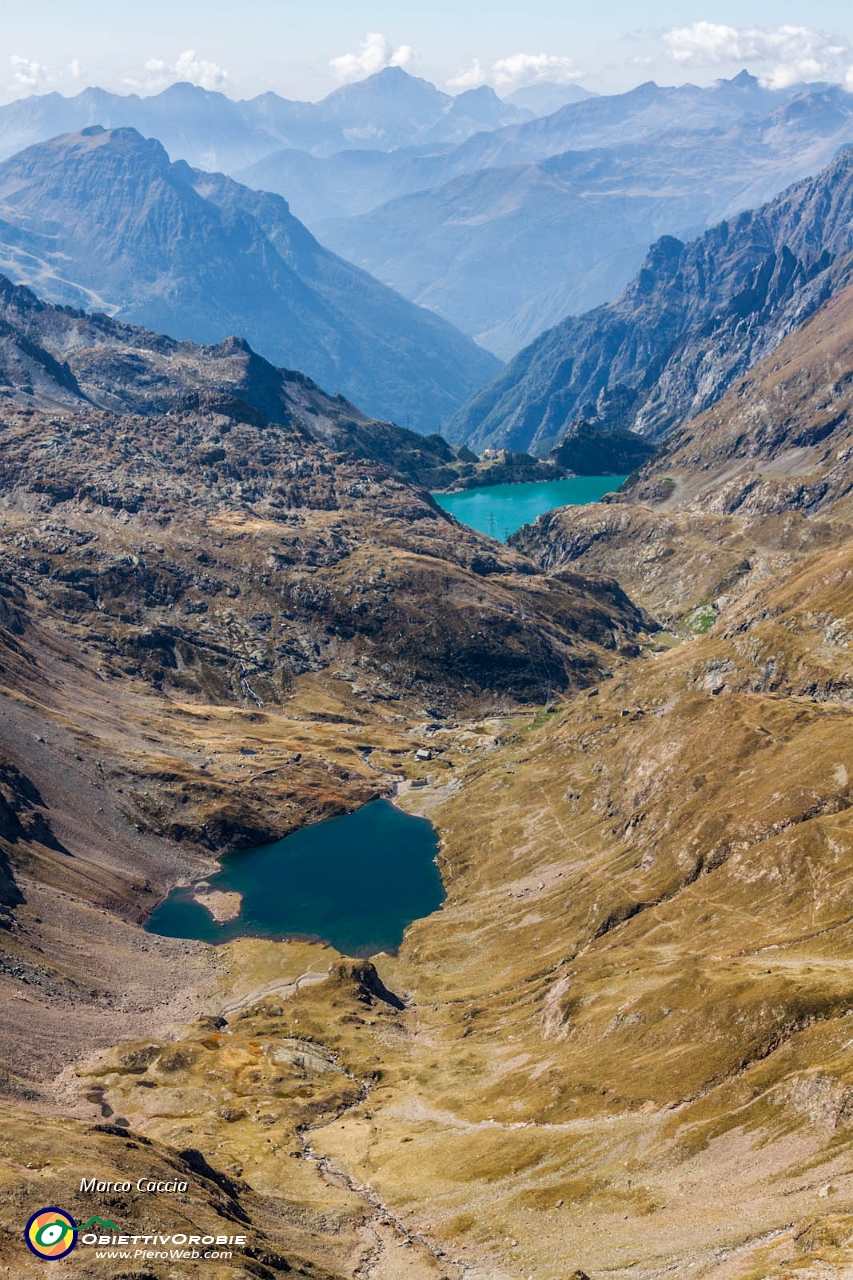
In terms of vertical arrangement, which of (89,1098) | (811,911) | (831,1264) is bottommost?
(831,1264)

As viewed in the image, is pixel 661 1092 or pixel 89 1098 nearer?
pixel 661 1092

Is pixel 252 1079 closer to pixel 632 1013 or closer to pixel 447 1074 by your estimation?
pixel 447 1074

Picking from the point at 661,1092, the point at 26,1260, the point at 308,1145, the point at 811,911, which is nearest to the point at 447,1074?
the point at 308,1145

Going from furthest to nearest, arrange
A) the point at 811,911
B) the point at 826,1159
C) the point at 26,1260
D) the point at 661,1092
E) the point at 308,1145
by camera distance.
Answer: the point at 811,911 → the point at 308,1145 → the point at 661,1092 → the point at 826,1159 → the point at 26,1260

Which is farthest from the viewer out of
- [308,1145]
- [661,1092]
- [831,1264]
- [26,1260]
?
[308,1145]

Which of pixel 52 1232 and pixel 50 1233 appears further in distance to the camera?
pixel 52 1232
